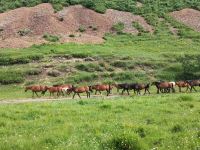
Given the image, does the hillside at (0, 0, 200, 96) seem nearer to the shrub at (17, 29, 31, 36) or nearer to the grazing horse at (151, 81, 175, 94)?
the shrub at (17, 29, 31, 36)

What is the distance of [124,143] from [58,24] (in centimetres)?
4696

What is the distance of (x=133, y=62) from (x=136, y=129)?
1316 inches

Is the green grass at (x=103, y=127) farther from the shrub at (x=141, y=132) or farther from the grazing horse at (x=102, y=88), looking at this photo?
the grazing horse at (x=102, y=88)

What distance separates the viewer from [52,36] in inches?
2301

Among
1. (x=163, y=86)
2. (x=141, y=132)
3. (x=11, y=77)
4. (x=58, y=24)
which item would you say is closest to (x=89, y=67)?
(x=11, y=77)

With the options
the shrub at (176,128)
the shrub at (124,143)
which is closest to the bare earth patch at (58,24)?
the shrub at (176,128)

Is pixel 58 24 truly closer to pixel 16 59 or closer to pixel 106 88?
pixel 16 59

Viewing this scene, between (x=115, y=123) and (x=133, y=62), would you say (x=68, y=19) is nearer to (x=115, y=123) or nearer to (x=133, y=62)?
(x=133, y=62)

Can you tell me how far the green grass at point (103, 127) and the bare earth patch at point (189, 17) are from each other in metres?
44.9

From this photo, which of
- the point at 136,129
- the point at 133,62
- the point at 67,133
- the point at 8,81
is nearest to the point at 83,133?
the point at 67,133

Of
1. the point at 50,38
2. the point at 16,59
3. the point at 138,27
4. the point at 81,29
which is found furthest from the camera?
the point at 138,27

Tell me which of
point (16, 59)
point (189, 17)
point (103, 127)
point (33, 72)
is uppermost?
point (103, 127)

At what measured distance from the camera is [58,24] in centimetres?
6212

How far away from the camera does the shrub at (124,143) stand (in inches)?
642
